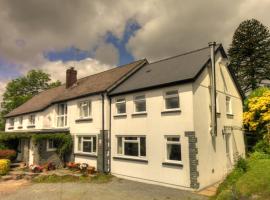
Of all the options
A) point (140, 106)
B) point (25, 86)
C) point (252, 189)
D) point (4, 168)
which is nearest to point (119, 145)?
point (140, 106)

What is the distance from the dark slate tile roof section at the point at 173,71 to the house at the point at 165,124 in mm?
78

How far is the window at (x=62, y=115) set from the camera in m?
23.3

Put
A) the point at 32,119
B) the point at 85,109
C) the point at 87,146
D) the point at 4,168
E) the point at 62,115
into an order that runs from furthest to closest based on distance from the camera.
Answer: the point at 32,119
the point at 62,115
the point at 85,109
the point at 87,146
the point at 4,168

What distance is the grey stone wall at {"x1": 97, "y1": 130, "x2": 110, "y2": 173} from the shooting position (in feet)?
58.2

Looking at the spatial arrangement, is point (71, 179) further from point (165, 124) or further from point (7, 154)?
point (7, 154)

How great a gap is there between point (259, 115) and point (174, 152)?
34.9 ft

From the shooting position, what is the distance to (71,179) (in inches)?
642

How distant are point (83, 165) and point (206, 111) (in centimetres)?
1043

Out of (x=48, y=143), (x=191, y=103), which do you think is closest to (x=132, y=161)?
(x=191, y=103)

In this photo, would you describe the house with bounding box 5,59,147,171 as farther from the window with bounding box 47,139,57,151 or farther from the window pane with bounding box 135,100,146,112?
the window pane with bounding box 135,100,146,112

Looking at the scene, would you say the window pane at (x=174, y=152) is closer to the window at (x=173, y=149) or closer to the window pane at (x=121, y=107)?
the window at (x=173, y=149)

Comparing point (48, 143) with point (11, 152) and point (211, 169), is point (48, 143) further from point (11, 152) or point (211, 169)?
point (211, 169)

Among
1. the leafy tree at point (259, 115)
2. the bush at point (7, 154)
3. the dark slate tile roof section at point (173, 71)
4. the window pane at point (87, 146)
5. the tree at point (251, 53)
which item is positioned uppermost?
the tree at point (251, 53)

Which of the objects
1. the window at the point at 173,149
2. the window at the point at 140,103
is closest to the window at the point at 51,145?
the window at the point at 140,103
